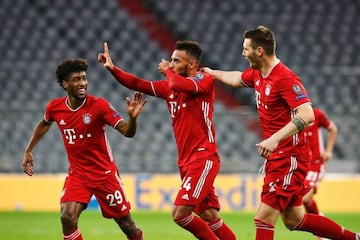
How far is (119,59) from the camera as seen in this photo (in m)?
A: 19.3

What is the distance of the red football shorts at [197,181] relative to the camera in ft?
26.5

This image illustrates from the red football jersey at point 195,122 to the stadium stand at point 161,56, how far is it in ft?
26.0

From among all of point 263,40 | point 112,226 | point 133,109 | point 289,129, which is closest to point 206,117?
point 133,109

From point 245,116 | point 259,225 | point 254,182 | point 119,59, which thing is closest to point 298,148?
point 259,225

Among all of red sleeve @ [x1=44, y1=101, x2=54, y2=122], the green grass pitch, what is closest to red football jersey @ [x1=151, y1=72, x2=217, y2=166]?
red sleeve @ [x1=44, y1=101, x2=54, y2=122]

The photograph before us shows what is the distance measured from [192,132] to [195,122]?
0.10m

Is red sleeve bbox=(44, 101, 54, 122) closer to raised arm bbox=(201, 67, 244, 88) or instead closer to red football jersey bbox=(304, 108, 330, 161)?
raised arm bbox=(201, 67, 244, 88)

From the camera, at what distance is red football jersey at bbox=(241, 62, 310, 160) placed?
7605mm

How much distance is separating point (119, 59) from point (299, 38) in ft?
13.2

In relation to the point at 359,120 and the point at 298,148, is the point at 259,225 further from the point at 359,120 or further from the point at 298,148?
the point at 359,120

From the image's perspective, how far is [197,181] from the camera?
8.15 m

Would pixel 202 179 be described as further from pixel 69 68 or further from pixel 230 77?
pixel 69 68

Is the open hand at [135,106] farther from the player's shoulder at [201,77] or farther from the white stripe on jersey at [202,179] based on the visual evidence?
the white stripe on jersey at [202,179]

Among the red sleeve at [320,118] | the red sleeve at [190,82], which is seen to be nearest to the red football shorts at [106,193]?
the red sleeve at [190,82]
